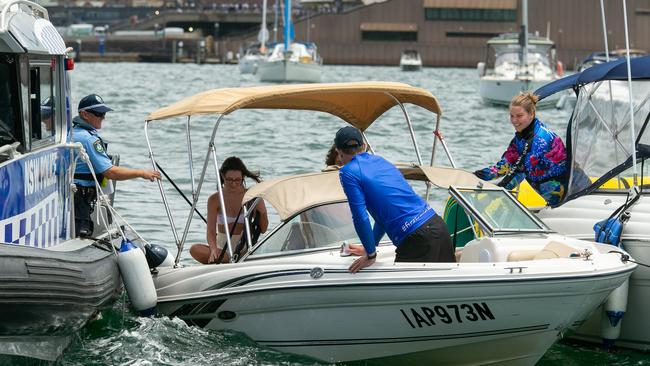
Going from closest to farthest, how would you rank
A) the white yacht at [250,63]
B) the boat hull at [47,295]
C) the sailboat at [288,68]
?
the boat hull at [47,295], the sailboat at [288,68], the white yacht at [250,63]

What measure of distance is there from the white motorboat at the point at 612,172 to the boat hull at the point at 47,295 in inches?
151

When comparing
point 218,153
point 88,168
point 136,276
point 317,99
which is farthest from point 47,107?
point 218,153

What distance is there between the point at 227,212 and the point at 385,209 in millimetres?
2657

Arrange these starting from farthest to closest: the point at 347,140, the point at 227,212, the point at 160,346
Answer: the point at 227,212, the point at 160,346, the point at 347,140

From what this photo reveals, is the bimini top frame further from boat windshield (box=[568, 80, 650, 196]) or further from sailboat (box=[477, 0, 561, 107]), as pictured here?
sailboat (box=[477, 0, 561, 107])

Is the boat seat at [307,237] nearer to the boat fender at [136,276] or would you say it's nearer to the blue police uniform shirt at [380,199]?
the blue police uniform shirt at [380,199]

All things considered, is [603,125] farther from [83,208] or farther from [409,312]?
[83,208]

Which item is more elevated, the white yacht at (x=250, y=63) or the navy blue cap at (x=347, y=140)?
the navy blue cap at (x=347, y=140)

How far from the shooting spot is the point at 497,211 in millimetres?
9773

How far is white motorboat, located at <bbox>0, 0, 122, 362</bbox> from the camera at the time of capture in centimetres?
855

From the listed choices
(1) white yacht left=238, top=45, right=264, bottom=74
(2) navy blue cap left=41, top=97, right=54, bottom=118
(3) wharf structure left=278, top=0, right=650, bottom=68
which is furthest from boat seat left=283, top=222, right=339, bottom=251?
(3) wharf structure left=278, top=0, right=650, bottom=68

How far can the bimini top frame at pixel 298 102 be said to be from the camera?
34.8 feet

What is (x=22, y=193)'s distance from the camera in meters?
9.12

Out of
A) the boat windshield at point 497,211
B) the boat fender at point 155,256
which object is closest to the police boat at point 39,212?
the boat fender at point 155,256
